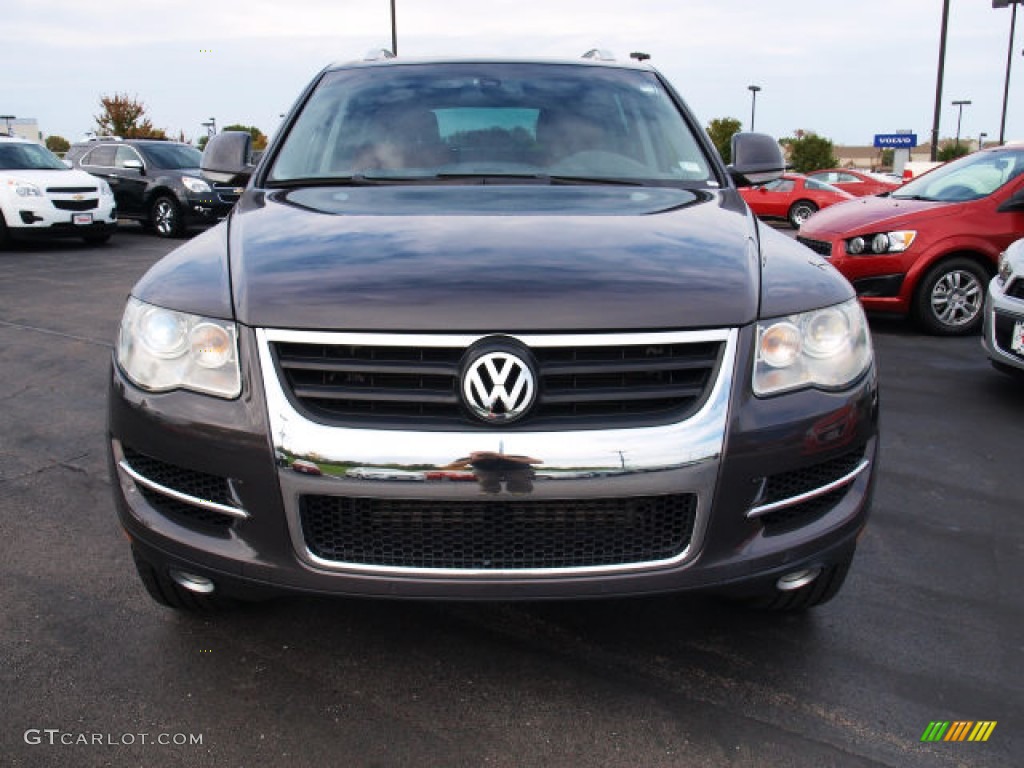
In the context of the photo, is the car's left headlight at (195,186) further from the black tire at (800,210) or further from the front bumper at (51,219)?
the black tire at (800,210)

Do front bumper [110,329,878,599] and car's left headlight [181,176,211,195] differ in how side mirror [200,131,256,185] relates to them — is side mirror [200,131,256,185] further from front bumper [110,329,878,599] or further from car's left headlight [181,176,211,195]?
car's left headlight [181,176,211,195]

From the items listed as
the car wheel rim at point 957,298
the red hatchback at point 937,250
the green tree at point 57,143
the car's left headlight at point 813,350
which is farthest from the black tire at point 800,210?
the green tree at point 57,143

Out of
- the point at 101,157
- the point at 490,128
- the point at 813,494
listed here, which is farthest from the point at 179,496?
the point at 101,157

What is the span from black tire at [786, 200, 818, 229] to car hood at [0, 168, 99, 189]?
49.3 feet

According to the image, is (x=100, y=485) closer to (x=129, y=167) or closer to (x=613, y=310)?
(x=613, y=310)

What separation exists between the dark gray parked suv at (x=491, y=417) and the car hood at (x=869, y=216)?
19.7 ft

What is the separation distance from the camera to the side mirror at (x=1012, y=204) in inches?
307

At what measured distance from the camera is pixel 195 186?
15.8 metres

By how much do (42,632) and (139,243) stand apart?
45.4ft

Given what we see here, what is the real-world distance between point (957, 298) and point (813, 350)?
640 cm

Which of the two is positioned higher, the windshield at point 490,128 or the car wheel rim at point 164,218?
the windshield at point 490,128

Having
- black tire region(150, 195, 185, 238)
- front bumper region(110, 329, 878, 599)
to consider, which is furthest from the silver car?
black tire region(150, 195, 185, 238)

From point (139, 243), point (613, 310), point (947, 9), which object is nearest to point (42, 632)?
point (613, 310)

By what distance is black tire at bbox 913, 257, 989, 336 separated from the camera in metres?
7.85
